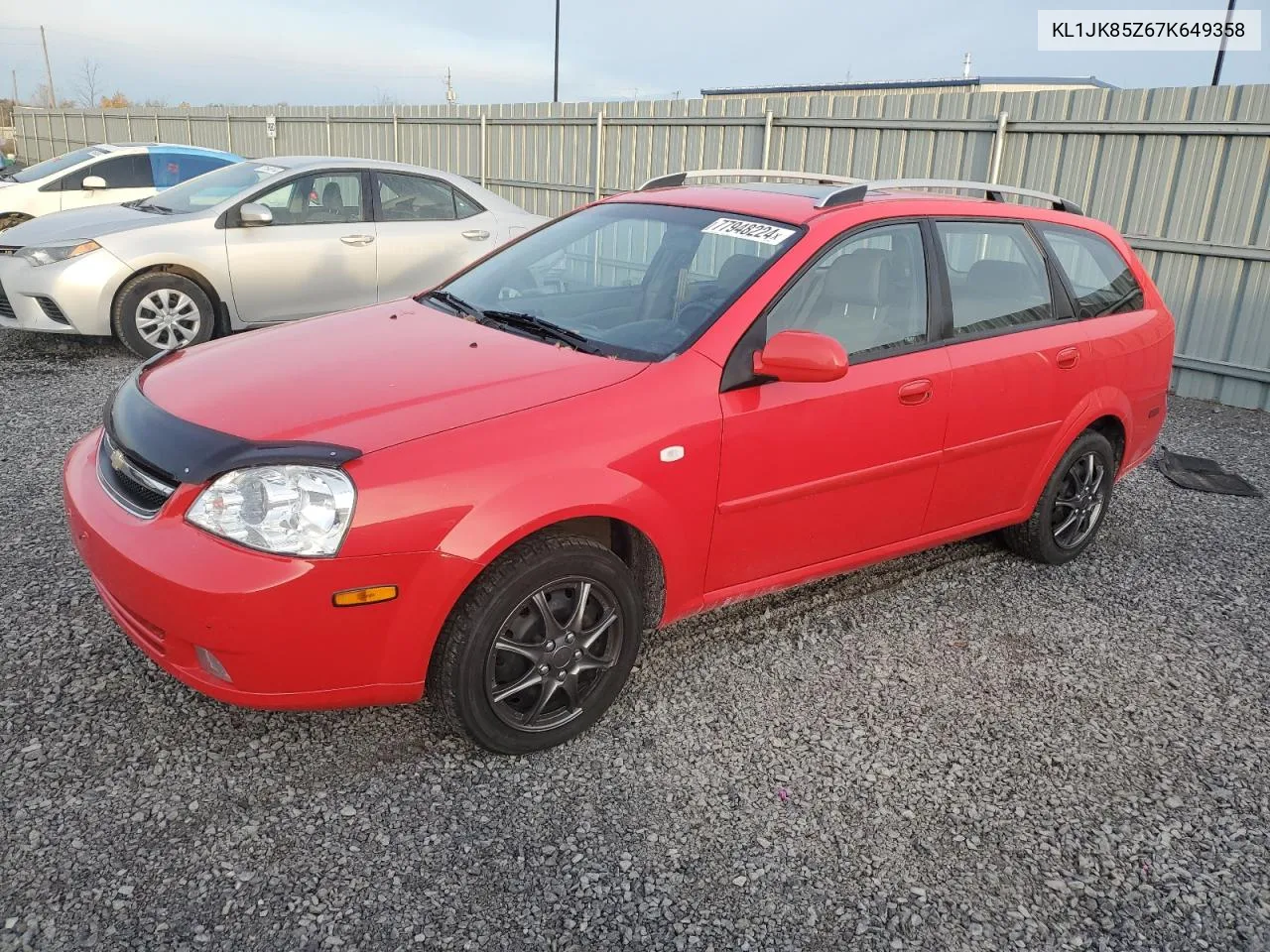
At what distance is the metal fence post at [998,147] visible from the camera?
8.74 metres

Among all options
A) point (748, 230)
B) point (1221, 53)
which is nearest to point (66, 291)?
point (748, 230)

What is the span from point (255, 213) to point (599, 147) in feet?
19.3

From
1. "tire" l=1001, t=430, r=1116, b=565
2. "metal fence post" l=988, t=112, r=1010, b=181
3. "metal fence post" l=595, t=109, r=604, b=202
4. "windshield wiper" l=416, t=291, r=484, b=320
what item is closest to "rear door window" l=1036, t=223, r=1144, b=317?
"tire" l=1001, t=430, r=1116, b=565

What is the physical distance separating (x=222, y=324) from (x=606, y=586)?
592 centimetres

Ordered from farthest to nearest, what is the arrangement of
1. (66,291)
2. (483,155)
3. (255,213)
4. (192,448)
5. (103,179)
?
1. (483,155)
2. (103,179)
3. (255,213)
4. (66,291)
5. (192,448)

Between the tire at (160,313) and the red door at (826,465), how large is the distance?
551cm

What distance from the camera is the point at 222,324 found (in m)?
7.75

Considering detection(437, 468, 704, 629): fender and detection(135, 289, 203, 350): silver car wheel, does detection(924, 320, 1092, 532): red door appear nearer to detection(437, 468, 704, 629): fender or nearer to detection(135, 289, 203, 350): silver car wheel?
detection(437, 468, 704, 629): fender

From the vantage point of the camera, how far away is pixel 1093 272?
4.51m

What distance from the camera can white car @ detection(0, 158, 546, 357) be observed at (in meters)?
7.29

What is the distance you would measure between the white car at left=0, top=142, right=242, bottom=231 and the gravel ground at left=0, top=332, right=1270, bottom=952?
9.05m

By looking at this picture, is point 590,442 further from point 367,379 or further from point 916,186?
point 916,186

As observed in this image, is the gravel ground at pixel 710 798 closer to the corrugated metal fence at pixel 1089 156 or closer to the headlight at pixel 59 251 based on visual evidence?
the headlight at pixel 59 251

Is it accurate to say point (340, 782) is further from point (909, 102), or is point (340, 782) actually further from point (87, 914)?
point (909, 102)
